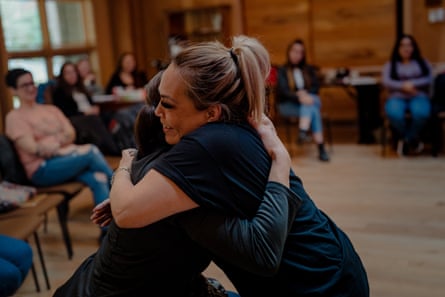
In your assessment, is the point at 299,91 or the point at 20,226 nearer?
the point at 20,226

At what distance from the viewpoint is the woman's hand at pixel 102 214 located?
1.53m

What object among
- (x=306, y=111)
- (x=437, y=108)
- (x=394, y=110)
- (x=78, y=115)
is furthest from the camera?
(x=306, y=111)

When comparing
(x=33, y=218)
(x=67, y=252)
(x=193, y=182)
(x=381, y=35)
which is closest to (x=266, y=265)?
(x=193, y=182)

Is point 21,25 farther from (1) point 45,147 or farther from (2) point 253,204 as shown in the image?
(2) point 253,204

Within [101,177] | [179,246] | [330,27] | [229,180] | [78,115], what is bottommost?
[101,177]

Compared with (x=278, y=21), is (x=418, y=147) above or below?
below

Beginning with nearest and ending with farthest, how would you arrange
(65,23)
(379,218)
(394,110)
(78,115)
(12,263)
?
(12,263) < (379,218) < (78,115) < (394,110) < (65,23)

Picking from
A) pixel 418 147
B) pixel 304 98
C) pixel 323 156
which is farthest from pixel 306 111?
pixel 418 147

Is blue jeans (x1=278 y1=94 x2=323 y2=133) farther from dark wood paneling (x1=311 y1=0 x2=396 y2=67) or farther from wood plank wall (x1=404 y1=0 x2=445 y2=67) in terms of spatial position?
wood plank wall (x1=404 y1=0 x2=445 y2=67)

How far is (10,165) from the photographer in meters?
3.34

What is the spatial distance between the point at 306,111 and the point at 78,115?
2241 mm

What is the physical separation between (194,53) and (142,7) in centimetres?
669

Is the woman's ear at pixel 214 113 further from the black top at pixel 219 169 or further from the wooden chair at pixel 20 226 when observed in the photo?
the wooden chair at pixel 20 226

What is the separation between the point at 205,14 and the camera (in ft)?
24.2
